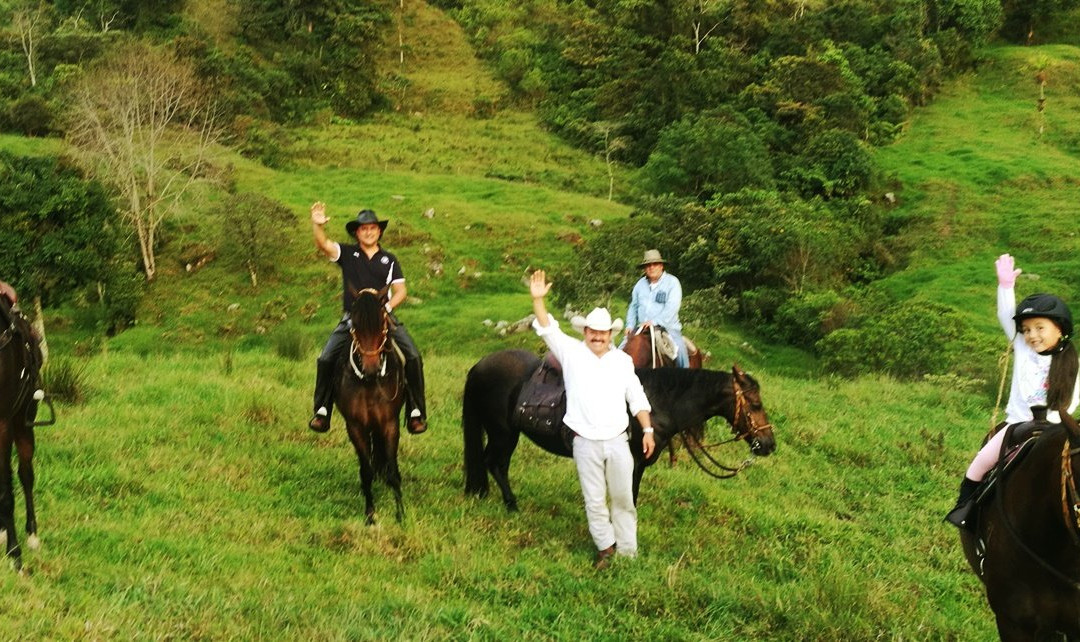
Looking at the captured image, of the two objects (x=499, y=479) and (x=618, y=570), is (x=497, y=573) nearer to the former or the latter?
(x=618, y=570)

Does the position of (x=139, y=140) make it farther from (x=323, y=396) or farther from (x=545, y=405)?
(x=545, y=405)

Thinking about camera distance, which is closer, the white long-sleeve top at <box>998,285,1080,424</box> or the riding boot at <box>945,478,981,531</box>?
the white long-sleeve top at <box>998,285,1080,424</box>

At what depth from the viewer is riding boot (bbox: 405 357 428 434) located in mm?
7844

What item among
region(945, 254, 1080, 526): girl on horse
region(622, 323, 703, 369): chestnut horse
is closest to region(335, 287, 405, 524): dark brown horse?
region(622, 323, 703, 369): chestnut horse

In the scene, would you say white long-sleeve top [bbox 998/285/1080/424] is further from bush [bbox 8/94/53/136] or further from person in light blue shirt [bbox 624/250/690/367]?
bush [bbox 8/94/53/136]

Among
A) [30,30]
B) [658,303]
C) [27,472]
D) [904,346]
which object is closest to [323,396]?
[27,472]

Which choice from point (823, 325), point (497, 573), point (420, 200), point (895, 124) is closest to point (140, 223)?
point (420, 200)

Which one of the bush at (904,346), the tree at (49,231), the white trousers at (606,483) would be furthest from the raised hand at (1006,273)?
the tree at (49,231)

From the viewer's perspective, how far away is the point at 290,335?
15195 mm

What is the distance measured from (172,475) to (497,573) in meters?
3.73

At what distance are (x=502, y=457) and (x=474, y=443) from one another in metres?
0.34

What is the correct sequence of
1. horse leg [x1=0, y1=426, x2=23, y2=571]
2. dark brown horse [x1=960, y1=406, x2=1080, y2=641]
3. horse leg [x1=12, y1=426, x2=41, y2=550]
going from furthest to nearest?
1. horse leg [x1=12, y1=426, x2=41, y2=550]
2. horse leg [x1=0, y1=426, x2=23, y2=571]
3. dark brown horse [x1=960, y1=406, x2=1080, y2=641]

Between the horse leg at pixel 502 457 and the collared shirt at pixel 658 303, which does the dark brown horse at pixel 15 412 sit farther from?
the collared shirt at pixel 658 303

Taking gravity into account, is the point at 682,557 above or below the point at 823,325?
above
